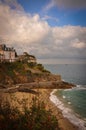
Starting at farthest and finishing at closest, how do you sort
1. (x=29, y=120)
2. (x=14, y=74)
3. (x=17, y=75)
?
(x=17, y=75) < (x=14, y=74) < (x=29, y=120)

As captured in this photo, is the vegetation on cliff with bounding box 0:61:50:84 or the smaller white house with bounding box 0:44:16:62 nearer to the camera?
the vegetation on cliff with bounding box 0:61:50:84

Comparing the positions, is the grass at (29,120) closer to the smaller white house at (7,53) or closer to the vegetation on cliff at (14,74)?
the vegetation on cliff at (14,74)

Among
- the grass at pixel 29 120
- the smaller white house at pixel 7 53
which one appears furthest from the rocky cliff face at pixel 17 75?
the grass at pixel 29 120

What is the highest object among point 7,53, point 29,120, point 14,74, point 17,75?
point 7,53

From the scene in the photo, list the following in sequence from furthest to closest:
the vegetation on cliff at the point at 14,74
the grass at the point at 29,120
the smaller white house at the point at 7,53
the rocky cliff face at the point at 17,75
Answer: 1. the smaller white house at the point at 7,53
2. the rocky cliff face at the point at 17,75
3. the vegetation on cliff at the point at 14,74
4. the grass at the point at 29,120

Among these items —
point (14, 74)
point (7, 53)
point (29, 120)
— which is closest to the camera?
point (29, 120)

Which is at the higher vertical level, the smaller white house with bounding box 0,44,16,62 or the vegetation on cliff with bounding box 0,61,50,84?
the smaller white house with bounding box 0,44,16,62

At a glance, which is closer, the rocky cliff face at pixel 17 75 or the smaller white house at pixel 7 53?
the rocky cliff face at pixel 17 75

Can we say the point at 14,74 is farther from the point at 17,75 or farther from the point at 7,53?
the point at 7,53

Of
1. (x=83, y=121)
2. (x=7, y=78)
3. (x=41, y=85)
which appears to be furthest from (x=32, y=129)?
(x=41, y=85)

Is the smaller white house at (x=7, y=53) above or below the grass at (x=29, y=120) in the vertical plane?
above

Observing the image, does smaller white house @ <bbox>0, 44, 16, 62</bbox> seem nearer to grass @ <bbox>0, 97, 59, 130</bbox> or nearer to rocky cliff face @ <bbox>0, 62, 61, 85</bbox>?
rocky cliff face @ <bbox>0, 62, 61, 85</bbox>

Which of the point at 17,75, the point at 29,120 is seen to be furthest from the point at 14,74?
the point at 29,120

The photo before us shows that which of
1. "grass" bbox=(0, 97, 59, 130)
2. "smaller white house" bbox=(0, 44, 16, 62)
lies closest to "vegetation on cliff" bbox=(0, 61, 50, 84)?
"smaller white house" bbox=(0, 44, 16, 62)
